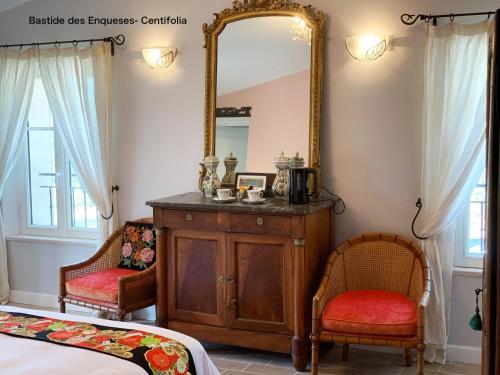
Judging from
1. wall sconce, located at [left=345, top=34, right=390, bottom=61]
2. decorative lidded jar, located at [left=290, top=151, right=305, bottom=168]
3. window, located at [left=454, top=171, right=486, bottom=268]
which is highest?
wall sconce, located at [left=345, top=34, right=390, bottom=61]

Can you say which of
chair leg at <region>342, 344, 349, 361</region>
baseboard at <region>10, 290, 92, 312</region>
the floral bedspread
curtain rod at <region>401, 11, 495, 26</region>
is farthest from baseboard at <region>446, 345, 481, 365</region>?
baseboard at <region>10, 290, 92, 312</region>

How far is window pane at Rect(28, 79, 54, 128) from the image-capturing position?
193 inches

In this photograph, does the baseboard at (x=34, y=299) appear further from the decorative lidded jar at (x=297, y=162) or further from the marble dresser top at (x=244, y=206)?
the decorative lidded jar at (x=297, y=162)

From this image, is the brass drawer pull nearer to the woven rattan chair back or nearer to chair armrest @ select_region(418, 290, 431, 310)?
the woven rattan chair back

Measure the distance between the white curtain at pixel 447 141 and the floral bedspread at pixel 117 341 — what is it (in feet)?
6.44

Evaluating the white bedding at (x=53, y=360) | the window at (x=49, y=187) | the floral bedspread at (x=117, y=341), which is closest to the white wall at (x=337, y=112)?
the window at (x=49, y=187)

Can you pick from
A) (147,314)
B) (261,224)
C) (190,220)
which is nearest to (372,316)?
(261,224)

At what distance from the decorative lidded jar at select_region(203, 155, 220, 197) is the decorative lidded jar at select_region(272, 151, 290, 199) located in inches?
16.7

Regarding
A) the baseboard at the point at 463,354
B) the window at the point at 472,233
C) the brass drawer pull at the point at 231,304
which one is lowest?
the baseboard at the point at 463,354

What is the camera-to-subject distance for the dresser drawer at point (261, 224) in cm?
344

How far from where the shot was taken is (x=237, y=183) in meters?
4.11

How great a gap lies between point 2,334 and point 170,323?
5.55 feet

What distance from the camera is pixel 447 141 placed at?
3543mm

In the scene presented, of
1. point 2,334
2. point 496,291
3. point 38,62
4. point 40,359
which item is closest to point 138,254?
point 38,62
